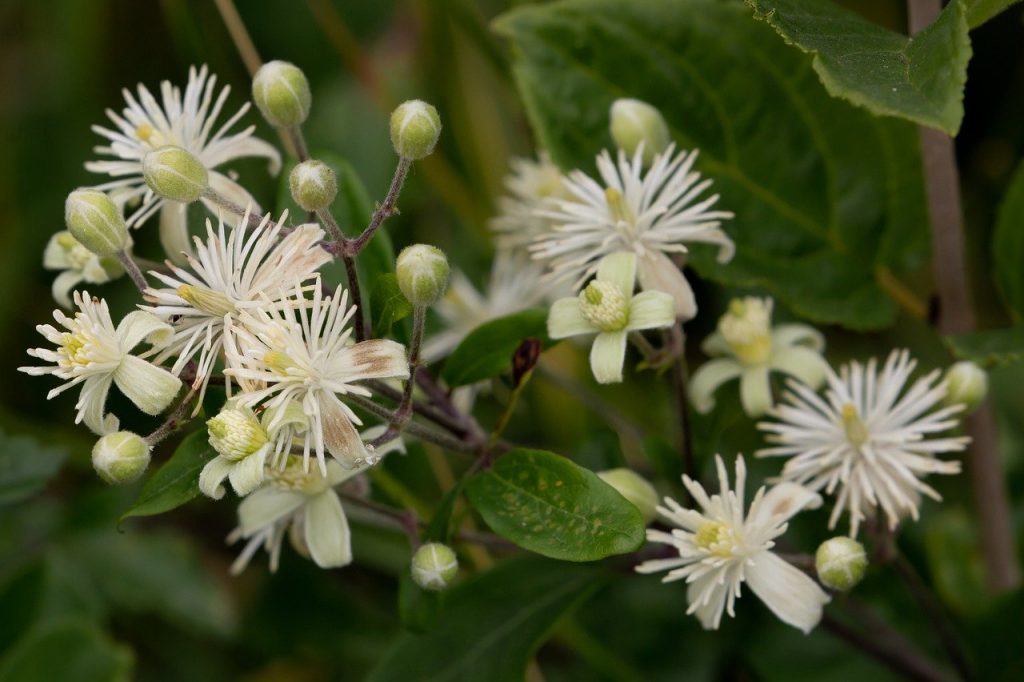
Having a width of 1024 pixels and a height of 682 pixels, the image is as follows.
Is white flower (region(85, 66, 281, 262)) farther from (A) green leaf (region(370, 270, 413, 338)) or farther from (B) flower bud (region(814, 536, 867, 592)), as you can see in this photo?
(B) flower bud (region(814, 536, 867, 592))

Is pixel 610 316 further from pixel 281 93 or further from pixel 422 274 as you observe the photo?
pixel 281 93

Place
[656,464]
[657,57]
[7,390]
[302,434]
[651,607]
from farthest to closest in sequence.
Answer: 1. [7,390]
2. [651,607]
3. [657,57]
4. [656,464]
5. [302,434]

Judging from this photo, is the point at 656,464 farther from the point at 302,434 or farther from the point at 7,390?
the point at 7,390

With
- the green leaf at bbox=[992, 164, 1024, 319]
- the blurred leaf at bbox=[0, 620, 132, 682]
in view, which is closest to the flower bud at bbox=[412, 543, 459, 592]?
the blurred leaf at bbox=[0, 620, 132, 682]

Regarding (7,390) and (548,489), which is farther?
(7,390)

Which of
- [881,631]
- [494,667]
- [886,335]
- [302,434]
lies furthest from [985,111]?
[302,434]

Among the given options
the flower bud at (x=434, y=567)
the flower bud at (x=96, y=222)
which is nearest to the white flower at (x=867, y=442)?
the flower bud at (x=434, y=567)

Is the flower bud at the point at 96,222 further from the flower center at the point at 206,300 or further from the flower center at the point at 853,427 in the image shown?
the flower center at the point at 853,427
